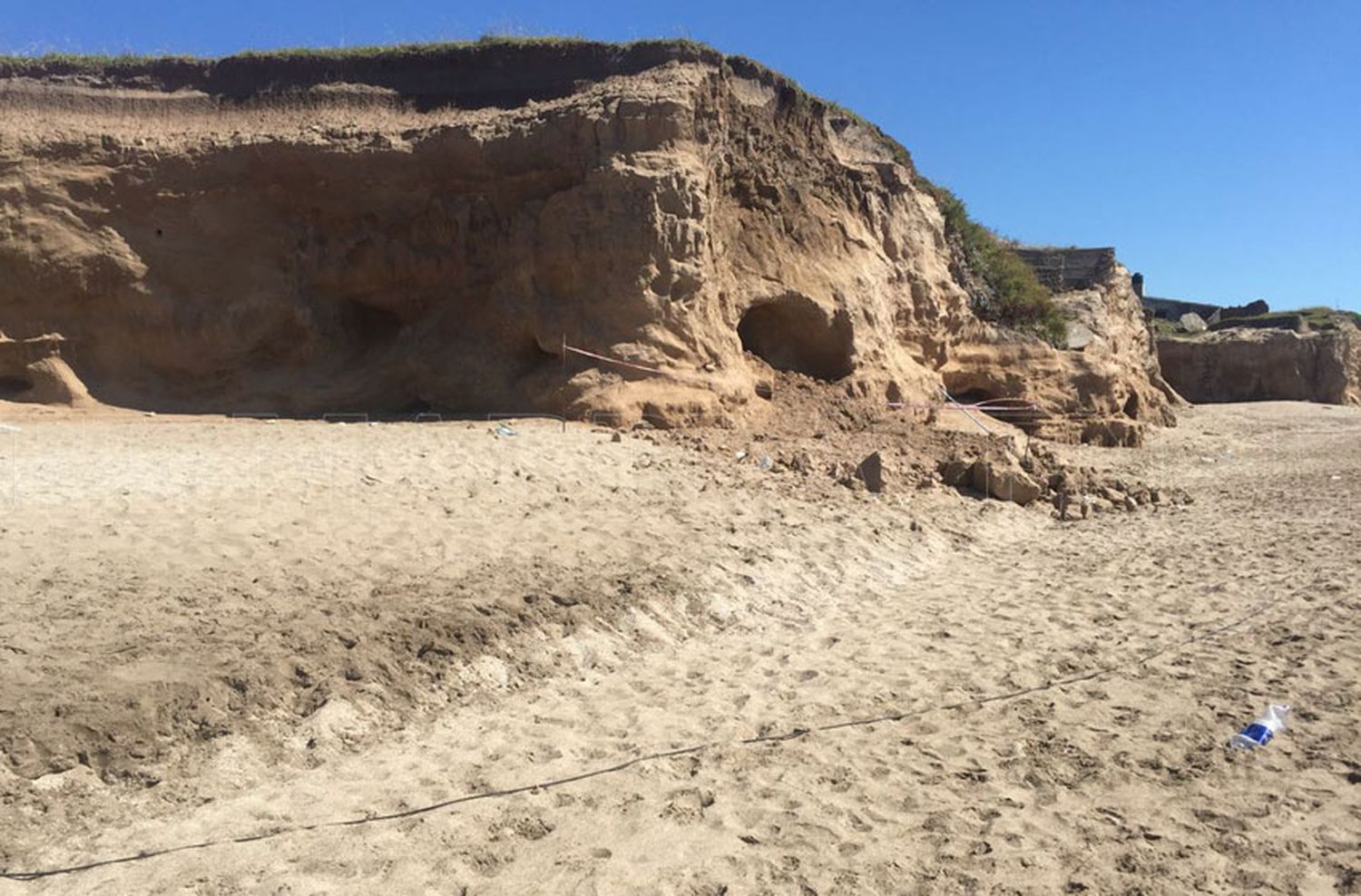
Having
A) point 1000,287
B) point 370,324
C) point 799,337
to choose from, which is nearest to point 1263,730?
point 799,337

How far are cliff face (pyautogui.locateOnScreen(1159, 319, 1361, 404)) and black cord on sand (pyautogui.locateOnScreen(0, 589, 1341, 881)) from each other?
2796cm

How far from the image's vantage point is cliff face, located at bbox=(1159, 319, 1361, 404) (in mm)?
29484

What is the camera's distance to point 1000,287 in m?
18.0

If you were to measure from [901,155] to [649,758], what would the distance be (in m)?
14.7

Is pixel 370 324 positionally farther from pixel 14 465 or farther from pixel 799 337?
pixel 799 337

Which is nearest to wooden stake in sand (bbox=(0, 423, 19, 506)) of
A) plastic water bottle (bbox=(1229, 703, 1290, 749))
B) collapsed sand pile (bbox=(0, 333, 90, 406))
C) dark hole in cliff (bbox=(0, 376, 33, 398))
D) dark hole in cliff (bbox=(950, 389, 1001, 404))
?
collapsed sand pile (bbox=(0, 333, 90, 406))

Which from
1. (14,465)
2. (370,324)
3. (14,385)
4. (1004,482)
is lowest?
(1004,482)

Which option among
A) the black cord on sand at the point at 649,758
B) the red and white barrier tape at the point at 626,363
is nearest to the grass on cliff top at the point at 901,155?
the red and white barrier tape at the point at 626,363

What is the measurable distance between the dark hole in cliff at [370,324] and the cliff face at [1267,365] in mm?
27122

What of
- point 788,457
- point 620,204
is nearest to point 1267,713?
point 788,457

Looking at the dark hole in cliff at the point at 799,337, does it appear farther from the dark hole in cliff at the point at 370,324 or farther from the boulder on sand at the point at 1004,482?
the dark hole in cliff at the point at 370,324

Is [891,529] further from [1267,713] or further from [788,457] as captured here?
[1267,713]

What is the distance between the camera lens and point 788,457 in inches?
400

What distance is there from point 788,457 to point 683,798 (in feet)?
21.8
